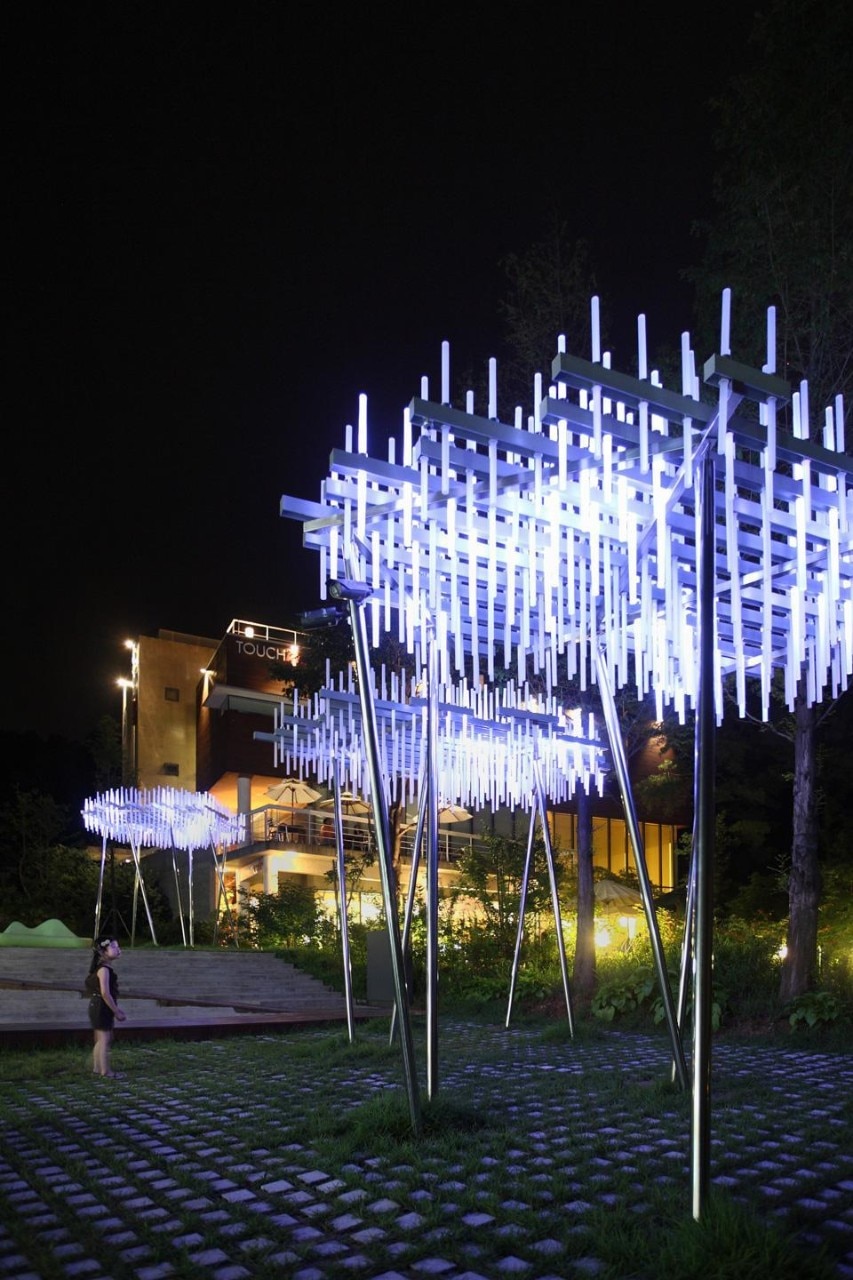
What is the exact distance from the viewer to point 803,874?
15.5 m

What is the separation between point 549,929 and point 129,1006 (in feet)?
29.2

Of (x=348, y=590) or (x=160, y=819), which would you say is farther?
(x=160, y=819)

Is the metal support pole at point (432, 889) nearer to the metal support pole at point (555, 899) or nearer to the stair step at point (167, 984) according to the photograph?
the metal support pole at point (555, 899)

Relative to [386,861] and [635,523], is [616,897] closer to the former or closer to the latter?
[386,861]

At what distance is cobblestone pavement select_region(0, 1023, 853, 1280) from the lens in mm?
5000

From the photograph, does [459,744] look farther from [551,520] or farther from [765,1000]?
[551,520]

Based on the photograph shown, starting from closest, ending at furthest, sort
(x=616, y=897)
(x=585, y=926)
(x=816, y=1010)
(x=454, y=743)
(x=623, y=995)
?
(x=816, y=1010) → (x=454, y=743) → (x=623, y=995) → (x=585, y=926) → (x=616, y=897)

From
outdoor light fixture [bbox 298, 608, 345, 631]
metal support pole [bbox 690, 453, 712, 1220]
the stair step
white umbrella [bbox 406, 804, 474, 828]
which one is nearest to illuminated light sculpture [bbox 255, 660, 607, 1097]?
outdoor light fixture [bbox 298, 608, 345, 631]

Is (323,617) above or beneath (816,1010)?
above

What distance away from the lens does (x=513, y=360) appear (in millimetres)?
20328

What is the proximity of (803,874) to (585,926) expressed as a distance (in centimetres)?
518

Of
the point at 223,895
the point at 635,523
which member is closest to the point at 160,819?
the point at 223,895

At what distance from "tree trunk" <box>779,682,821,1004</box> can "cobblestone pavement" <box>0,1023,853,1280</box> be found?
4.79 meters

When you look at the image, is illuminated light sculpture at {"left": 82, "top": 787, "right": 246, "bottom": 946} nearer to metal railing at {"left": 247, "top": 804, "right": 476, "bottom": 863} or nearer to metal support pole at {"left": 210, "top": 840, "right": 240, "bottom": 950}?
metal support pole at {"left": 210, "top": 840, "right": 240, "bottom": 950}
